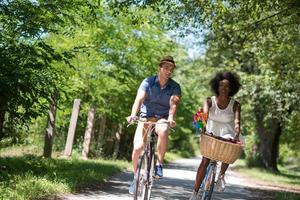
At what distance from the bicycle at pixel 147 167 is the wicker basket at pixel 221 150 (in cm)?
82

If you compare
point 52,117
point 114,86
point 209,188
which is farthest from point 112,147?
point 209,188

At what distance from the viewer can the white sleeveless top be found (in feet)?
28.7


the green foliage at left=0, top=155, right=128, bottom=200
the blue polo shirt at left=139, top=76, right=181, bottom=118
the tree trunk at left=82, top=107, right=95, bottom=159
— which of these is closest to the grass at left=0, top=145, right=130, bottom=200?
the green foliage at left=0, top=155, right=128, bottom=200

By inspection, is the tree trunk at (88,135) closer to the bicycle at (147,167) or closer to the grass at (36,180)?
the grass at (36,180)

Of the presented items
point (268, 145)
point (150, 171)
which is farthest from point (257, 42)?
point (268, 145)

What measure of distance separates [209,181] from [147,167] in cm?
114

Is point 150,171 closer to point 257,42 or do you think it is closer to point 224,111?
point 224,111

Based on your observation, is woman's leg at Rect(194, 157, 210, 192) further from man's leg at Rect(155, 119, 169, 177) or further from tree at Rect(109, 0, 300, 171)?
tree at Rect(109, 0, 300, 171)

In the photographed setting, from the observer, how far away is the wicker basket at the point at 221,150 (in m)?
8.19

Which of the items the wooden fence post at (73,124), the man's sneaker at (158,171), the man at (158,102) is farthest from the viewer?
the wooden fence post at (73,124)

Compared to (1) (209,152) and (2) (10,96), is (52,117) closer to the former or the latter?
(2) (10,96)

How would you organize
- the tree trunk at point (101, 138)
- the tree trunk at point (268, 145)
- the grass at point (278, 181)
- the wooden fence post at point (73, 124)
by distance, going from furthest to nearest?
the tree trunk at point (268, 145), the tree trunk at point (101, 138), the wooden fence post at point (73, 124), the grass at point (278, 181)

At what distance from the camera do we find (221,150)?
26.9 ft

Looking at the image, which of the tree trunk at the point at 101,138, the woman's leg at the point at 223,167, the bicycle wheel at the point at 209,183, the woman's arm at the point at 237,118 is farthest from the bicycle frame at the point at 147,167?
the tree trunk at the point at 101,138
